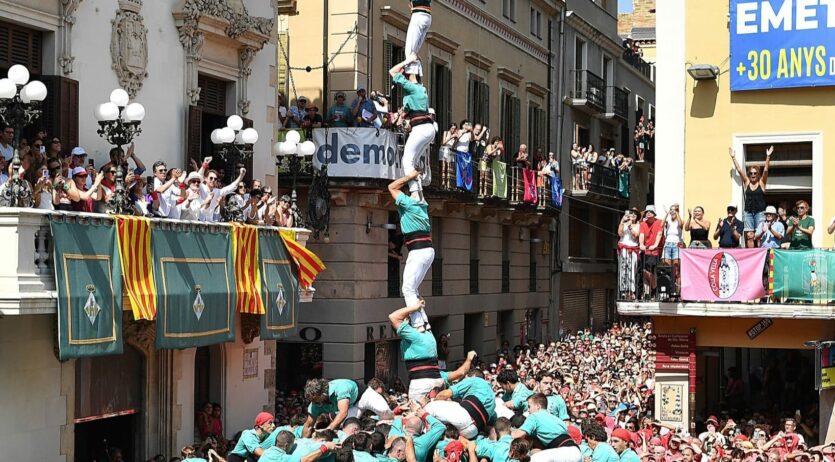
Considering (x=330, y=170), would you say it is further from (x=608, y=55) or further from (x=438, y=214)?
(x=608, y=55)

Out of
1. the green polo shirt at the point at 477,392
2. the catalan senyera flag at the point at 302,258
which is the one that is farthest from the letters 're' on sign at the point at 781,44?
the green polo shirt at the point at 477,392

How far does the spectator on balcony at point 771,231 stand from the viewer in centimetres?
2320

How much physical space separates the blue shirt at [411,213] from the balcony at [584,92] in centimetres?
3002

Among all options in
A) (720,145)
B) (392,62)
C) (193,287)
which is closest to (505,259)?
(392,62)

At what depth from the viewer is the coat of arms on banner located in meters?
22.9

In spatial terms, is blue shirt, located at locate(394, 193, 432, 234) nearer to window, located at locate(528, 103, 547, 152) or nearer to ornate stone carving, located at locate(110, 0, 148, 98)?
ornate stone carving, located at locate(110, 0, 148, 98)

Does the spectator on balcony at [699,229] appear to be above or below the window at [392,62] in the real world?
below

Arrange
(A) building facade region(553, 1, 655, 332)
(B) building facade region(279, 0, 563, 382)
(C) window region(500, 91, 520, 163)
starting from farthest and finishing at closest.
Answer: (A) building facade region(553, 1, 655, 332)
(C) window region(500, 91, 520, 163)
(B) building facade region(279, 0, 563, 382)

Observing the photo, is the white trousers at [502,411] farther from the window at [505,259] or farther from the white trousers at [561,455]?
the window at [505,259]

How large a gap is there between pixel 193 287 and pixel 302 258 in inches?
148

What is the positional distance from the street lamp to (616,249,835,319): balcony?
6768mm

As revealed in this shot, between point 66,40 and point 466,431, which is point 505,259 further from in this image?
point 466,431

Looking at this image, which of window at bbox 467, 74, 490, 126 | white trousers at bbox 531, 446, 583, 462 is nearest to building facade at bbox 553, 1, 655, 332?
window at bbox 467, 74, 490, 126

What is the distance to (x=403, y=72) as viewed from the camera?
16.5m
